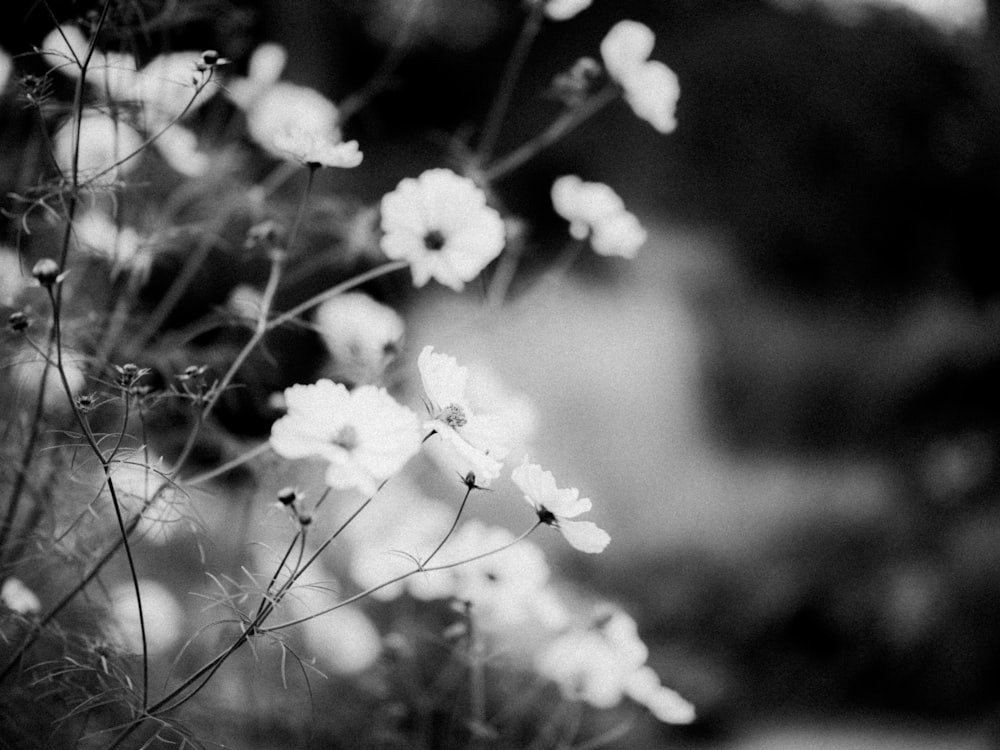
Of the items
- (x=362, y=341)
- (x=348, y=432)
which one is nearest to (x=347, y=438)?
(x=348, y=432)

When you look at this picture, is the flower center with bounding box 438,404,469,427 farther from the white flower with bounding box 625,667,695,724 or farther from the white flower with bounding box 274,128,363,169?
the white flower with bounding box 625,667,695,724

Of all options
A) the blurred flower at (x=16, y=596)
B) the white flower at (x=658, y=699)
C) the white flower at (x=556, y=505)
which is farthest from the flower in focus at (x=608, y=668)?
Answer: the blurred flower at (x=16, y=596)

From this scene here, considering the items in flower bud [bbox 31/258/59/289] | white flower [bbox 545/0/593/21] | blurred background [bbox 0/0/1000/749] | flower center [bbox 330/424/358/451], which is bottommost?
flower center [bbox 330/424/358/451]

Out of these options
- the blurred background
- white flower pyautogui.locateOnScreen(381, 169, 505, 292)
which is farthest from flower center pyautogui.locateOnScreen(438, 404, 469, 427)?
the blurred background

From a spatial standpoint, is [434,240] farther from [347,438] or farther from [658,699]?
[658,699]

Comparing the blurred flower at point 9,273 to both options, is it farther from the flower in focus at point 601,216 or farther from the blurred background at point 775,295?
the blurred background at point 775,295

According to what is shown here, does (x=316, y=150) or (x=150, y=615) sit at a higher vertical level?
(x=316, y=150)
